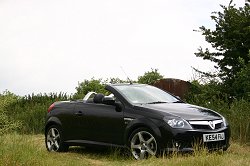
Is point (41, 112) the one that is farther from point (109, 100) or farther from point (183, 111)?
point (183, 111)

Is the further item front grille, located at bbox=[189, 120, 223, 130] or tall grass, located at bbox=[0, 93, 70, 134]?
tall grass, located at bbox=[0, 93, 70, 134]

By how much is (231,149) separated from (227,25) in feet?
25.5

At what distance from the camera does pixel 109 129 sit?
1136 centimetres

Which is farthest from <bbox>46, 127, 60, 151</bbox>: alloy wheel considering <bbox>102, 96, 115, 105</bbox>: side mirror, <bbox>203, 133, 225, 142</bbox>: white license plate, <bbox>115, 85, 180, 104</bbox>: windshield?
<bbox>203, 133, 225, 142</bbox>: white license plate

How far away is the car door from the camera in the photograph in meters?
11.2

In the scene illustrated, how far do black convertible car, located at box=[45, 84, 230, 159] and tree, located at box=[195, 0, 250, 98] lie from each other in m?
7.02

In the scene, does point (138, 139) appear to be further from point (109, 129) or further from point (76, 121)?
point (76, 121)

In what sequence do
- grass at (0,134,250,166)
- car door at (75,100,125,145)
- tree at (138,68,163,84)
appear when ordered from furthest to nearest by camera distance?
tree at (138,68,163,84) → car door at (75,100,125,145) → grass at (0,134,250,166)

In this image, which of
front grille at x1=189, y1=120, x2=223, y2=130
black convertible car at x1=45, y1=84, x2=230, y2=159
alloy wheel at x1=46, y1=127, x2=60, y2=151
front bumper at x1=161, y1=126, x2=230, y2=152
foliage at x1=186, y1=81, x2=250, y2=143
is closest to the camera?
front bumper at x1=161, y1=126, x2=230, y2=152

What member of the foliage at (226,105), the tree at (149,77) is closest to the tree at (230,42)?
the foliage at (226,105)

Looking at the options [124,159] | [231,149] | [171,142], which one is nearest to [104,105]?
[124,159]

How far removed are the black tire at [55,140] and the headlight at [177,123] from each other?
3402 millimetres

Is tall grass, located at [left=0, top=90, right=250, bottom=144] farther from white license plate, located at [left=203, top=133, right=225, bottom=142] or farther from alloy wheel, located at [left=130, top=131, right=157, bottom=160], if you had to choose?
alloy wheel, located at [left=130, top=131, right=157, bottom=160]

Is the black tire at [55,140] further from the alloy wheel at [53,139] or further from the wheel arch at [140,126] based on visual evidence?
the wheel arch at [140,126]
